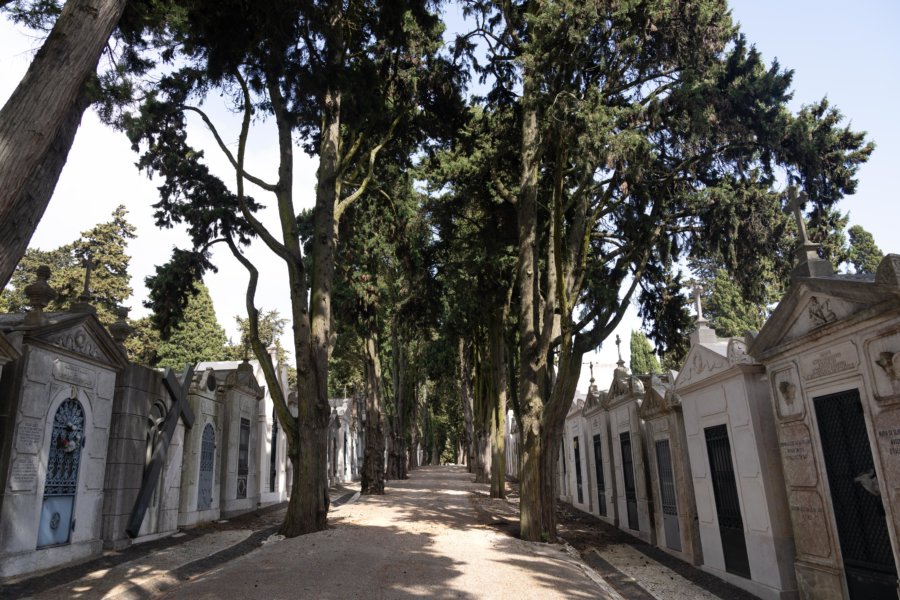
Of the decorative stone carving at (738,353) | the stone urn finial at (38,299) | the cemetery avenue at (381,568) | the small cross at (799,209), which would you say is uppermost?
the small cross at (799,209)

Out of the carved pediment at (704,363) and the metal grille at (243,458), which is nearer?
the carved pediment at (704,363)

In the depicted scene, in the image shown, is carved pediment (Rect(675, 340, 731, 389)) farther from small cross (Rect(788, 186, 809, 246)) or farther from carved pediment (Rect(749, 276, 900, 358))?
small cross (Rect(788, 186, 809, 246))

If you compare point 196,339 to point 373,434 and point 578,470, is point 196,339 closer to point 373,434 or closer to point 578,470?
point 373,434

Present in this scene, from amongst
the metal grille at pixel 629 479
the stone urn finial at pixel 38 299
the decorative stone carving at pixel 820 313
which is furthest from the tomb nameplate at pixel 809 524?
the stone urn finial at pixel 38 299

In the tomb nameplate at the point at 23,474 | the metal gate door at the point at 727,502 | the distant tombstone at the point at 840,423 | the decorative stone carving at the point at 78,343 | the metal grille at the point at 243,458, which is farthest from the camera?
the metal grille at the point at 243,458

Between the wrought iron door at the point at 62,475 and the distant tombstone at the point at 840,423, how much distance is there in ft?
33.4

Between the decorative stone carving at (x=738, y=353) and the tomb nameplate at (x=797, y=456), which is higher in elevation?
the decorative stone carving at (x=738, y=353)

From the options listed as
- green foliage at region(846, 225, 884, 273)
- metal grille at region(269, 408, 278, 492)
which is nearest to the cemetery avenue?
metal grille at region(269, 408, 278, 492)

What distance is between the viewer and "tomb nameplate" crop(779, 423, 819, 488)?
6.82 metres

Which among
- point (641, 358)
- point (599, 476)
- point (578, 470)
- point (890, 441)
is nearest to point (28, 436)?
point (890, 441)

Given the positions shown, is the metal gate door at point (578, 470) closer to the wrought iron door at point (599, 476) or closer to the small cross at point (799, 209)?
the wrought iron door at point (599, 476)

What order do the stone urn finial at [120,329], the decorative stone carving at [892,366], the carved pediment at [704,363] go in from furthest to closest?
the stone urn finial at [120,329]
the carved pediment at [704,363]
the decorative stone carving at [892,366]

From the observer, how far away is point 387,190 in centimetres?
1623

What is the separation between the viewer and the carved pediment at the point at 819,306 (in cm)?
568
